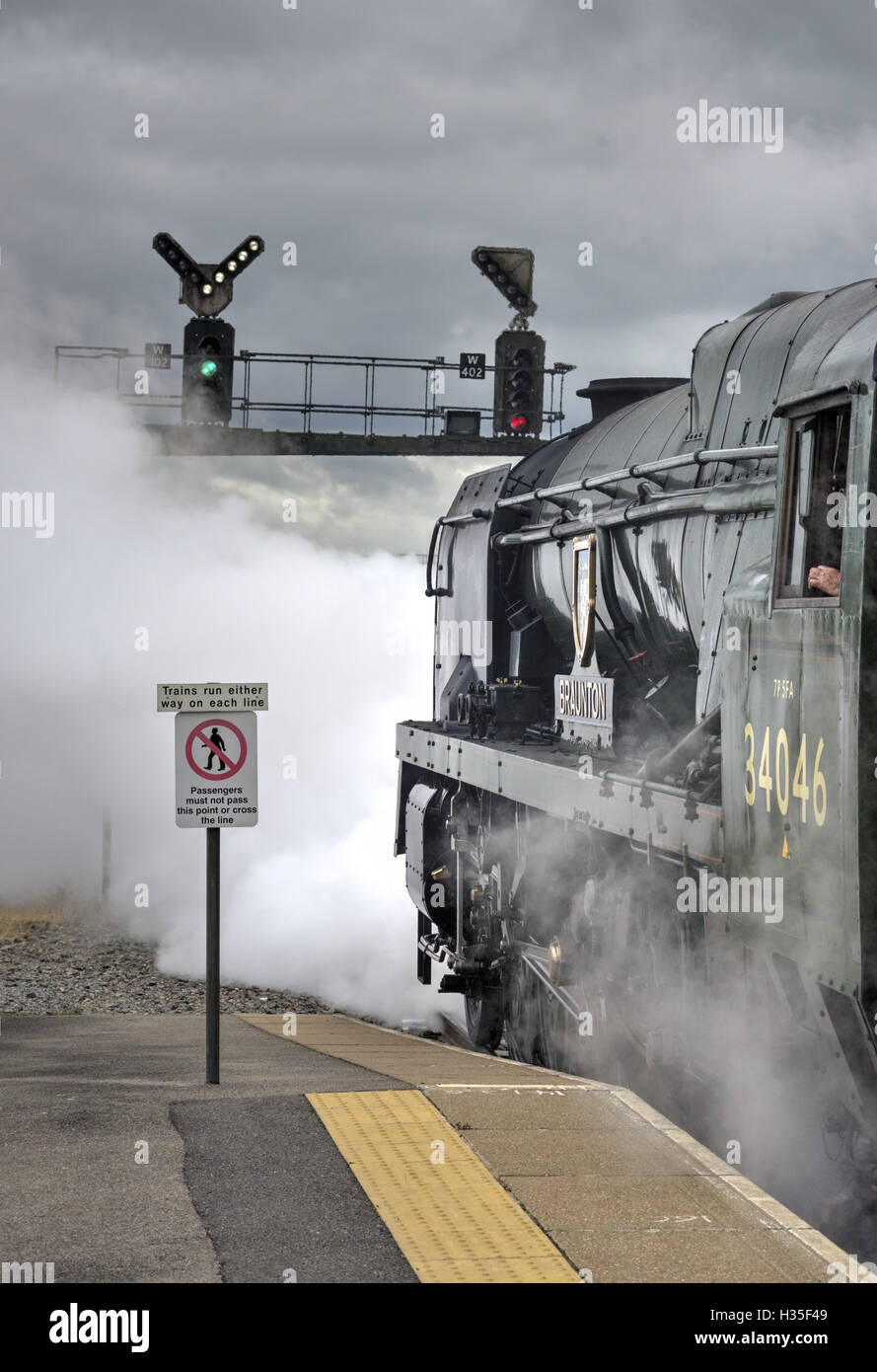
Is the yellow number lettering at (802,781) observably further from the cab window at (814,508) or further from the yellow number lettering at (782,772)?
the cab window at (814,508)

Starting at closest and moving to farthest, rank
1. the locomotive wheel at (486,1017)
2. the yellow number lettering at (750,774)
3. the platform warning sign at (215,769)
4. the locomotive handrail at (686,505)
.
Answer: the yellow number lettering at (750,774)
the locomotive handrail at (686,505)
the platform warning sign at (215,769)
the locomotive wheel at (486,1017)

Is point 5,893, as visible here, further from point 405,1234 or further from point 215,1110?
point 405,1234

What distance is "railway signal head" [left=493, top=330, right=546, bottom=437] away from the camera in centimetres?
1518

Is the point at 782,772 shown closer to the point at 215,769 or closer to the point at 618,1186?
the point at 618,1186

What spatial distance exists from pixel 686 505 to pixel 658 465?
626mm

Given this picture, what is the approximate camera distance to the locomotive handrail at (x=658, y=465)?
762 centimetres

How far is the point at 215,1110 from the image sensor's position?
734 centimetres

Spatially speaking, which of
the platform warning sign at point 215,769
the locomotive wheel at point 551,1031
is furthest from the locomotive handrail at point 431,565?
the platform warning sign at point 215,769

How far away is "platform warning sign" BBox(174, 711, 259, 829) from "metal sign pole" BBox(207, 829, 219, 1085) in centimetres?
13

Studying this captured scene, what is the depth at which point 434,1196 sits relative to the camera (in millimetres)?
5902

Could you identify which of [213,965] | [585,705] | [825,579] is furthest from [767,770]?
[585,705]

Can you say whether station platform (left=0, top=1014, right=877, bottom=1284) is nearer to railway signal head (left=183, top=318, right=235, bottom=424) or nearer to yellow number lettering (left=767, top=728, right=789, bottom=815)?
yellow number lettering (left=767, top=728, right=789, bottom=815)

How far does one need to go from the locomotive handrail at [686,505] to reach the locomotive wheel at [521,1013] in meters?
3.41
